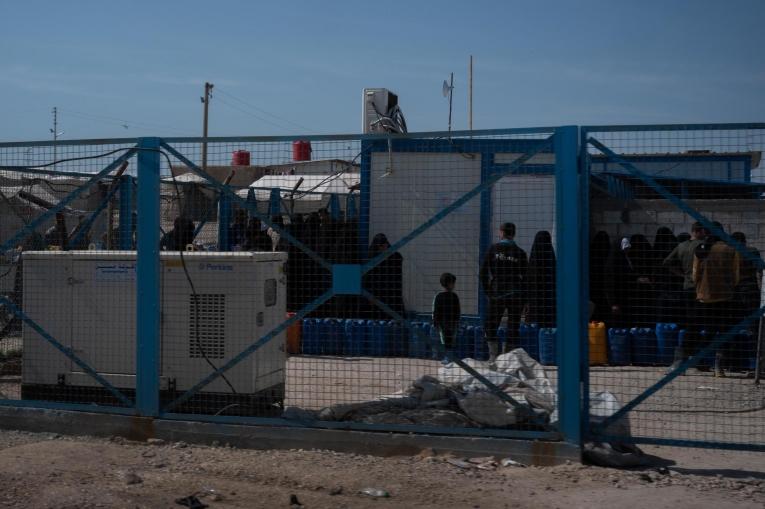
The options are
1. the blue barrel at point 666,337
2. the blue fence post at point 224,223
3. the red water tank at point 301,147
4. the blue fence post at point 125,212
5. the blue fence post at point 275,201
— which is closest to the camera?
the red water tank at point 301,147

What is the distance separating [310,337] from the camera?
36.2ft

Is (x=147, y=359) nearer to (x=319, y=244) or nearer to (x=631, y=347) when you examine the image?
(x=319, y=244)

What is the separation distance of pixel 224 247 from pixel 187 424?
293 inches

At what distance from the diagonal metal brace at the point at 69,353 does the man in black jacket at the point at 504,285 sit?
142 inches

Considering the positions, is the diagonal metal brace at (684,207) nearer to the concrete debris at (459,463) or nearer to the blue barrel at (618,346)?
the concrete debris at (459,463)

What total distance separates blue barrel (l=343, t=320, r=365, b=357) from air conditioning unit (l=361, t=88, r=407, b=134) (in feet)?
25.0

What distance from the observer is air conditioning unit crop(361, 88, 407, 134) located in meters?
17.5

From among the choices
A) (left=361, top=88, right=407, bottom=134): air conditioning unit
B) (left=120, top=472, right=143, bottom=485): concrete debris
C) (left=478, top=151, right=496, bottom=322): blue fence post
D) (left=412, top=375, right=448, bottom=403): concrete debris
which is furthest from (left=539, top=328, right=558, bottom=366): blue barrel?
(left=361, top=88, right=407, bottom=134): air conditioning unit

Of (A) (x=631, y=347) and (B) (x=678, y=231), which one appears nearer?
(A) (x=631, y=347)

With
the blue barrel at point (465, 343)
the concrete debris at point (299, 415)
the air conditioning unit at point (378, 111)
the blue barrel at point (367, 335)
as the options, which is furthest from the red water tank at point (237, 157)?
the air conditioning unit at point (378, 111)

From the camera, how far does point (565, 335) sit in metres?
6.22

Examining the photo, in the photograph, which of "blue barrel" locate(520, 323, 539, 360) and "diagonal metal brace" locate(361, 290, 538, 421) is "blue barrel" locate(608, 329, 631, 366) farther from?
"diagonal metal brace" locate(361, 290, 538, 421)

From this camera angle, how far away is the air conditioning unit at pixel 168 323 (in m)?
7.14

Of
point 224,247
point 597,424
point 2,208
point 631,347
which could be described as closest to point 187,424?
point 597,424
